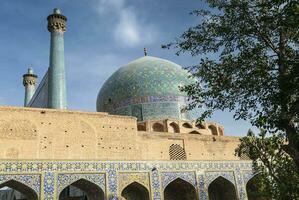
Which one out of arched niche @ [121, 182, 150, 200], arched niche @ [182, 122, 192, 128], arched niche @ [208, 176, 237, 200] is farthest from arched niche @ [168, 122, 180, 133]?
arched niche @ [121, 182, 150, 200]

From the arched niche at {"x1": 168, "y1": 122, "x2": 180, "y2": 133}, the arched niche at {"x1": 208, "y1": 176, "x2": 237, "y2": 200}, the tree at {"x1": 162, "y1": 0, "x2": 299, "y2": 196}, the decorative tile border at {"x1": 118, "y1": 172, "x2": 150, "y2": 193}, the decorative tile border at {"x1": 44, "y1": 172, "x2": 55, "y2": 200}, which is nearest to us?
the tree at {"x1": 162, "y1": 0, "x2": 299, "y2": 196}

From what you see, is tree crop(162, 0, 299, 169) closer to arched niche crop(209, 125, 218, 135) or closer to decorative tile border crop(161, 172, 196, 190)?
decorative tile border crop(161, 172, 196, 190)

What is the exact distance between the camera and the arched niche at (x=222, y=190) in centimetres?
1378

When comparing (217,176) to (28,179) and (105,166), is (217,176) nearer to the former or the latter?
(105,166)

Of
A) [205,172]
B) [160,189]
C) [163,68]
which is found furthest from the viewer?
[163,68]

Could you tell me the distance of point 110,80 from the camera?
21.8 m

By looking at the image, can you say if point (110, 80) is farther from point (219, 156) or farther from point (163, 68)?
point (219, 156)

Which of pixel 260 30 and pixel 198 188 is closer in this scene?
pixel 260 30

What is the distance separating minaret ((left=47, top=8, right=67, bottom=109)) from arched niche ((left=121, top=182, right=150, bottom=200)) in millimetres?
5928

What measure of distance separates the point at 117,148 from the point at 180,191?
3016mm

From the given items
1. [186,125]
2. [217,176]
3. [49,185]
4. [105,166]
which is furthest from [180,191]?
[186,125]

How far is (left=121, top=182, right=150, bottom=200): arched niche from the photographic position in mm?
11950

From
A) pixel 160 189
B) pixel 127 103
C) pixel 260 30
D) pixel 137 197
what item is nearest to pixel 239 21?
pixel 260 30

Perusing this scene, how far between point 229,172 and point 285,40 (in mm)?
8628
